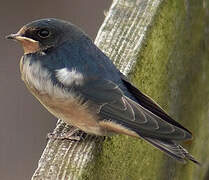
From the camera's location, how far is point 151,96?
96.0 inches

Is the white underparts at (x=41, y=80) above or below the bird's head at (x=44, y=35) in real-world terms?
below

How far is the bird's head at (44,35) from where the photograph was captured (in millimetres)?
2549

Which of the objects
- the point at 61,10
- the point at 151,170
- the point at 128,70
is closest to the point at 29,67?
the point at 128,70

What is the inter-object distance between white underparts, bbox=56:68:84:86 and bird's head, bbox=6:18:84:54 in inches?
5.5

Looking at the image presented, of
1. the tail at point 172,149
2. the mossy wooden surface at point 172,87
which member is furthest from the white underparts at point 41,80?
the tail at point 172,149

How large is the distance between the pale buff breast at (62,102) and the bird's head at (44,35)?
8cm

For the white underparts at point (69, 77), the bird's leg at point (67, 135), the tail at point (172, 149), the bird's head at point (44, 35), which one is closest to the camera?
the tail at point (172, 149)

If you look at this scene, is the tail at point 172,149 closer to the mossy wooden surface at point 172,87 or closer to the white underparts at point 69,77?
the mossy wooden surface at point 172,87

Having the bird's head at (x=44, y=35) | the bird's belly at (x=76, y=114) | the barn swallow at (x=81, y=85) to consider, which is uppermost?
the bird's head at (x=44, y=35)

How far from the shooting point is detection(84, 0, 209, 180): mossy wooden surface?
2.27m

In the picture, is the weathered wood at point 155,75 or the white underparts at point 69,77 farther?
the white underparts at point 69,77

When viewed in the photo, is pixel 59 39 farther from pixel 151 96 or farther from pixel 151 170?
pixel 151 170

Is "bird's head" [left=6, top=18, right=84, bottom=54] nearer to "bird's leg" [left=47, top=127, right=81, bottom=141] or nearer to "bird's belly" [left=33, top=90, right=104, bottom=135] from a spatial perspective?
"bird's belly" [left=33, top=90, right=104, bottom=135]

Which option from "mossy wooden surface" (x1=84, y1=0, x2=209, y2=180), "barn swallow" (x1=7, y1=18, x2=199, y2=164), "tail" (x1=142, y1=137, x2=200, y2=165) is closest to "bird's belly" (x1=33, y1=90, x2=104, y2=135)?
"barn swallow" (x1=7, y1=18, x2=199, y2=164)
